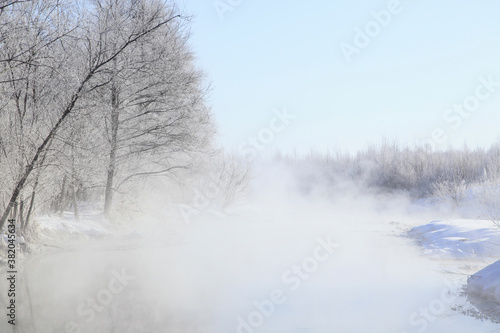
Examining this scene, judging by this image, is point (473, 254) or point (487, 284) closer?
point (487, 284)

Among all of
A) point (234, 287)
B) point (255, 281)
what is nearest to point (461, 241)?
point (255, 281)

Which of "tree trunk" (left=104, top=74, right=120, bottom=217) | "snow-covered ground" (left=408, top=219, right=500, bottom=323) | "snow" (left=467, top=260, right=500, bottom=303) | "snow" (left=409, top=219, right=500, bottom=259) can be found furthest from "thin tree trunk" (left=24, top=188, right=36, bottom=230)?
"snow" (left=409, top=219, right=500, bottom=259)

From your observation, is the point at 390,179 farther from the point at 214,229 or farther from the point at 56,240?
the point at 56,240

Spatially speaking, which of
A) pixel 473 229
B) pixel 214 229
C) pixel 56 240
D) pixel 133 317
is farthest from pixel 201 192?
pixel 133 317

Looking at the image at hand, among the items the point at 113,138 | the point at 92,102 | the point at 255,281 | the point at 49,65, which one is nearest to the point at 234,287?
the point at 255,281

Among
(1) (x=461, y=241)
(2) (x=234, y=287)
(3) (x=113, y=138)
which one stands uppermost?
(3) (x=113, y=138)

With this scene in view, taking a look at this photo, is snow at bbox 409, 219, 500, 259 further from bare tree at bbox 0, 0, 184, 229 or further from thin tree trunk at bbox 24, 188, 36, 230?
thin tree trunk at bbox 24, 188, 36, 230

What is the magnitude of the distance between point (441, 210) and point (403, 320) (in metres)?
23.2

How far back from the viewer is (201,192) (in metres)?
23.2

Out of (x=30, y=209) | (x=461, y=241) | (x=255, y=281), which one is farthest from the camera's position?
(x=461, y=241)

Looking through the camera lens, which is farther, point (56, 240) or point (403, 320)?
point (56, 240)

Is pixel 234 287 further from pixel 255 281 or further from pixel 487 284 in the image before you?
pixel 487 284

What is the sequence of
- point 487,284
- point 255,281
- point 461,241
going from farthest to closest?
point 461,241 < point 255,281 < point 487,284

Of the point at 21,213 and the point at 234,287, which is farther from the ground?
the point at 21,213
